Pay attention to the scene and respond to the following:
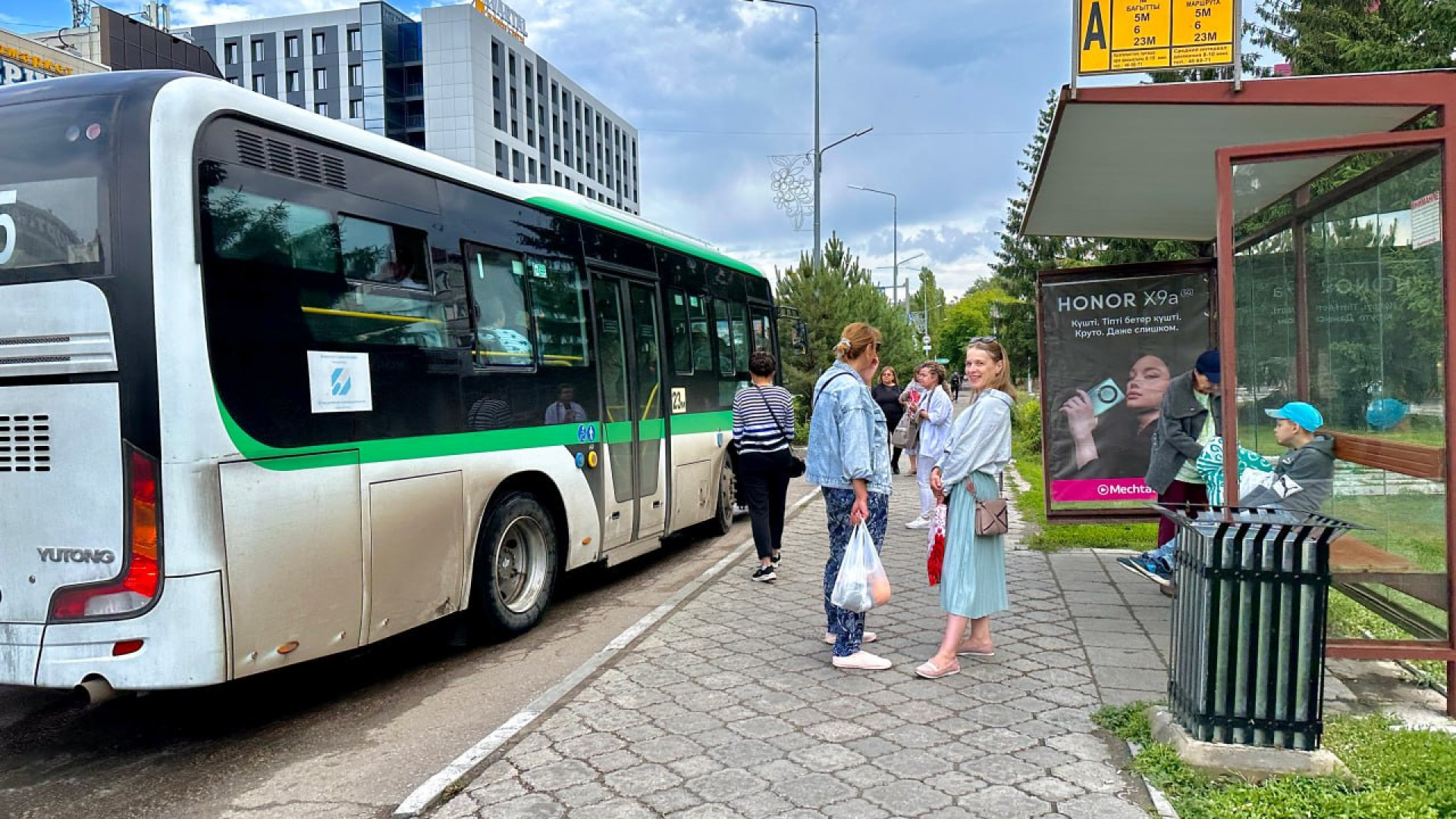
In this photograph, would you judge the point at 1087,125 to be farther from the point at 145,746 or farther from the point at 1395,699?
the point at 145,746

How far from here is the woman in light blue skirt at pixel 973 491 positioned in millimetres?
5148

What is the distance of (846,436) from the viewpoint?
5270 mm

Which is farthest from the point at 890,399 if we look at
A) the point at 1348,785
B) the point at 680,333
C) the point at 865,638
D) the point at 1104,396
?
the point at 1348,785

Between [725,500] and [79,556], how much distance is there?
23.2 ft

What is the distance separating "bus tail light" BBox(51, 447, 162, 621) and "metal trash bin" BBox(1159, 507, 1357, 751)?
13.9 ft

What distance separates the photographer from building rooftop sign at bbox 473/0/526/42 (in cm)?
6291

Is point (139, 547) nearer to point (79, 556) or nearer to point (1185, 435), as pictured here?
point (79, 556)

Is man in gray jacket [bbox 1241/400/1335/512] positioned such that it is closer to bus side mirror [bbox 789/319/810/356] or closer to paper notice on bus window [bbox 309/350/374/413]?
paper notice on bus window [bbox 309/350/374/413]

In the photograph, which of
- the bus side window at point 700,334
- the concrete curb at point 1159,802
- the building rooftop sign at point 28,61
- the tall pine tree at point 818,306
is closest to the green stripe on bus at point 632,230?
the bus side window at point 700,334

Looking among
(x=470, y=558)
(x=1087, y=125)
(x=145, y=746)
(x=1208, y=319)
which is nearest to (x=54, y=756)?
(x=145, y=746)

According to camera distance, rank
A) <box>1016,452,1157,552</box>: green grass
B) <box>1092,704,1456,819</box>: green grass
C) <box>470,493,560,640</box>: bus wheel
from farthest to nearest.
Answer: <box>1016,452,1157,552</box>: green grass, <box>470,493,560,640</box>: bus wheel, <box>1092,704,1456,819</box>: green grass

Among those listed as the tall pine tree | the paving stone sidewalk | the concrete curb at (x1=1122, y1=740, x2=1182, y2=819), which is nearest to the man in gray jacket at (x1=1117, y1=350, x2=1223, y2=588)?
the paving stone sidewalk

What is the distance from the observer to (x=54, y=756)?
458cm

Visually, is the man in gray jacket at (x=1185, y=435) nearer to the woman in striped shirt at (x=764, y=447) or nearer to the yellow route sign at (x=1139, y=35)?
the yellow route sign at (x=1139, y=35)
